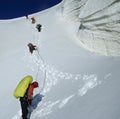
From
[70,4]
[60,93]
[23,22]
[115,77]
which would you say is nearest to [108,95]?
[115,77]

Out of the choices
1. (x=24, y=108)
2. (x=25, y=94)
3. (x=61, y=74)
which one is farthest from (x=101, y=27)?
(x=24, y=108)

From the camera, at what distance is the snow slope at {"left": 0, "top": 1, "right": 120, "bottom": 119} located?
905 cm

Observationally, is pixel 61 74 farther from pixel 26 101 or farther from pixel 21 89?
pixel 21 89

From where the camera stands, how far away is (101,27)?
13820 mm

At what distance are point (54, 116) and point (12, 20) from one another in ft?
72.5

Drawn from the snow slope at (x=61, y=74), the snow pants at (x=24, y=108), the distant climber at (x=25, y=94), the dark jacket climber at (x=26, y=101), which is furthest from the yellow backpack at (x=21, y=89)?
the snow slope at (x=61, y=74)

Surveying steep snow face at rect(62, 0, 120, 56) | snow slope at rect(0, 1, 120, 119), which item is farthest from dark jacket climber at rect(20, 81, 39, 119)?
steep snow face at rect(62, 0, 120, 56)

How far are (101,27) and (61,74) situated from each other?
2.90 meters

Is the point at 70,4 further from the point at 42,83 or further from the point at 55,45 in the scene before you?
the point at 42,83

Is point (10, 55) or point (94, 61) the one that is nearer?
point (94, 61)

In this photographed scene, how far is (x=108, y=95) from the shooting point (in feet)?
29.0

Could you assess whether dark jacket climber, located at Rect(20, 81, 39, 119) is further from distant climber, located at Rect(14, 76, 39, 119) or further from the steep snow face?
the steep snow face

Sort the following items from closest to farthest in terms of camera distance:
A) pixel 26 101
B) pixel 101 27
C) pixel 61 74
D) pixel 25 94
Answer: pixel 25 94 → pixel 26 101 → pixel 61 74 → pixel 101 27

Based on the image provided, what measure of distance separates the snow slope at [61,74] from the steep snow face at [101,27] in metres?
0.44
